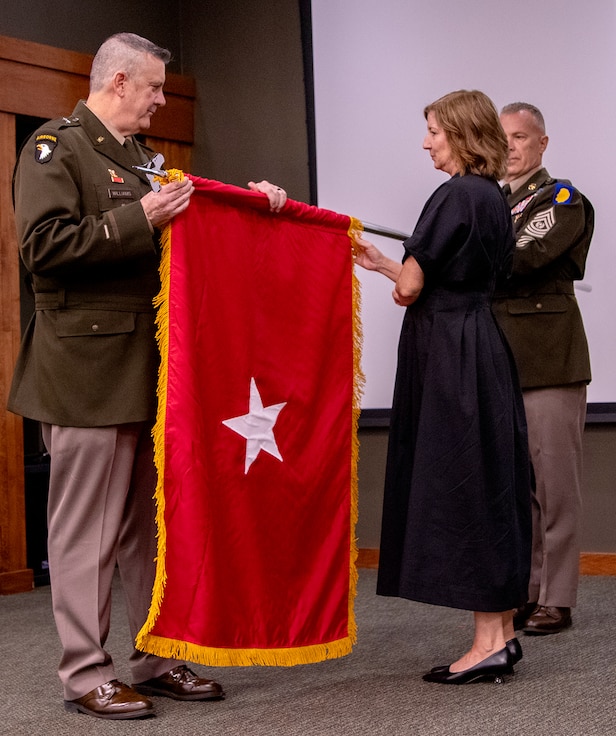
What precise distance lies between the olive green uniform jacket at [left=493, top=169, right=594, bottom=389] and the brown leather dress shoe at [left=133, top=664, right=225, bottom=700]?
4.51 feet

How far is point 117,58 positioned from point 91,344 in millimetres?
670

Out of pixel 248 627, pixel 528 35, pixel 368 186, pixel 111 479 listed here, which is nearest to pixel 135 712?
pixel 248 627

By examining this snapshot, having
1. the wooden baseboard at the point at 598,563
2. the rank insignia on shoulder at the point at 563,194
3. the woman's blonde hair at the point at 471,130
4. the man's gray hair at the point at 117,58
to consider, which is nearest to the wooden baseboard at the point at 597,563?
the wooden baseboard at the point at 598,563

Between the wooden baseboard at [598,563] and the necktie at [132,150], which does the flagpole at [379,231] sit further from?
the wooden baseboard at [598,563]

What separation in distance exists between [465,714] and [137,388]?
3.33 feet

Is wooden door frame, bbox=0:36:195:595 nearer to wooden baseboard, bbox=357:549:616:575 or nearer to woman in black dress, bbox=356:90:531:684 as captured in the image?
woman in black dress, bbox=356:90:531:684

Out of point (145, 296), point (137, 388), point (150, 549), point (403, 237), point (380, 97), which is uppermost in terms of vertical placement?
point (380, 97)

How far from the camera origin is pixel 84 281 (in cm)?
227

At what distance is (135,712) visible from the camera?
2.21 m

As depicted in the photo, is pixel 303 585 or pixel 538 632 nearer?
pixel 303 585

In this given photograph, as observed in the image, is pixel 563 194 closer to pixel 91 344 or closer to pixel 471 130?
pixel 471 130

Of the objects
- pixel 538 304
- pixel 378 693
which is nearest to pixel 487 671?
pixel 378 693

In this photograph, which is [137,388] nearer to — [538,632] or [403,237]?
[403,237]

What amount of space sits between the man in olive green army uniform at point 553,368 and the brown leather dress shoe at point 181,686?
116 centimetres
